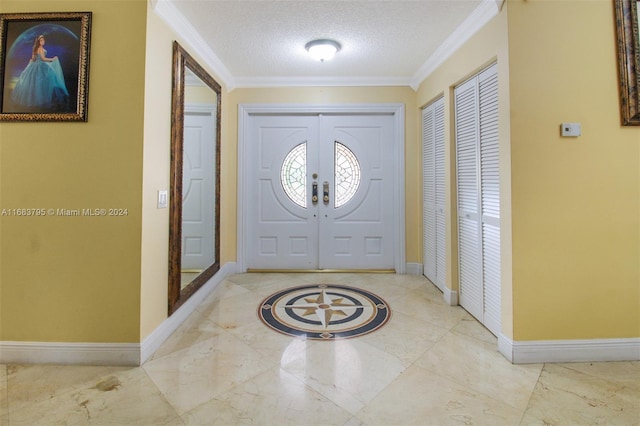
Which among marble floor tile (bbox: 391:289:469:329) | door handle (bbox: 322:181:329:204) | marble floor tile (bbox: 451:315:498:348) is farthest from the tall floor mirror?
marble floor tile (bbox: 451:315:498:348)

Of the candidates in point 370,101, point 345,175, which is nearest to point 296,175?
point 345,175

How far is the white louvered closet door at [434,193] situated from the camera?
10.0 ft

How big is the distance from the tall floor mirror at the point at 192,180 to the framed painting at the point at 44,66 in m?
0.56

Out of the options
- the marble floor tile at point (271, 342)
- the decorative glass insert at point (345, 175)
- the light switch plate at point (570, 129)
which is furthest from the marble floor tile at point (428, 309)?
the light switch plate at point (570, 129)

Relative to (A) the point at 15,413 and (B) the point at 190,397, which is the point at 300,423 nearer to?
(B) the point at 190,397

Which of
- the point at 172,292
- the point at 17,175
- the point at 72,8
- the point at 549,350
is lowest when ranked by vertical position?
the point at 549,350

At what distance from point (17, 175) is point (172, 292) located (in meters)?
1.21

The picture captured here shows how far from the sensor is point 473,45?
231 centimetres

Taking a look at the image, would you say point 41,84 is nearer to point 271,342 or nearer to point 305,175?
point 271,342

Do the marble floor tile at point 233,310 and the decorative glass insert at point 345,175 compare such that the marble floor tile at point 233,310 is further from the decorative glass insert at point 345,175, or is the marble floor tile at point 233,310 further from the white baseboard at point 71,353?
the decorative glass insert at point 345,175

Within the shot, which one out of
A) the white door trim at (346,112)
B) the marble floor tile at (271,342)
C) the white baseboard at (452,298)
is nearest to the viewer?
the marble floor tile at (271,342)

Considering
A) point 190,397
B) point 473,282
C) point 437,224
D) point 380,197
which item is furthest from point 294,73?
point 190,397

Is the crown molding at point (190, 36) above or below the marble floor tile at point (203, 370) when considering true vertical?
above

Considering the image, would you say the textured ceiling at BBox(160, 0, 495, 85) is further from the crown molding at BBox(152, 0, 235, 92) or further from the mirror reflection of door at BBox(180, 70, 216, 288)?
the mirror reflection of door at BBox(180, 70, 216, 288)
